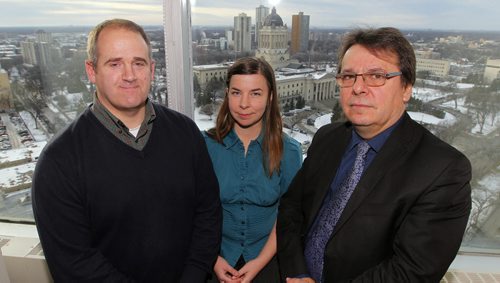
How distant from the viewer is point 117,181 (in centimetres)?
123

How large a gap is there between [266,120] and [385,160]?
0.70 meters

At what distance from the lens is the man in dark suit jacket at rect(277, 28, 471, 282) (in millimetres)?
1036

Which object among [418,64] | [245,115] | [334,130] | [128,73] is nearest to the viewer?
[128,73]

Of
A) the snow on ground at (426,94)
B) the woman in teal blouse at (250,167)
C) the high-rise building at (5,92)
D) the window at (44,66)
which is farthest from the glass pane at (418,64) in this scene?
the high-rise building at (5,92)

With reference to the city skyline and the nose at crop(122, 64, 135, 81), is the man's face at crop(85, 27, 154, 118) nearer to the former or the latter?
the nose at crop(122, 64, 135, 81)

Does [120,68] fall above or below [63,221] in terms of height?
above

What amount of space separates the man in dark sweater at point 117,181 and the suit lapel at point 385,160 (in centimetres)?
65

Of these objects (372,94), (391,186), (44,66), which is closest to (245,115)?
(372,94)

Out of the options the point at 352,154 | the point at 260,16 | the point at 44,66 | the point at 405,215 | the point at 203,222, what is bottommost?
the point at 203,222

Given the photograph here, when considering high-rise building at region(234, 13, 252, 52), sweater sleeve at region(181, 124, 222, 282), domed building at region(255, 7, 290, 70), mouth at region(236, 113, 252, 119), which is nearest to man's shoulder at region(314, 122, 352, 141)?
mouth at region(236, 113, 252, 119)

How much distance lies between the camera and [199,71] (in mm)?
2080

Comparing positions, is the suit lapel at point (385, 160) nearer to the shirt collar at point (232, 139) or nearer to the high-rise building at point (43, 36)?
the shirt collar at point (232, 139)

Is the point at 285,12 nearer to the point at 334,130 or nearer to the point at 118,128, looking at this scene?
the point at 334,130

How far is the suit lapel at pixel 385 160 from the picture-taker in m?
1.13
